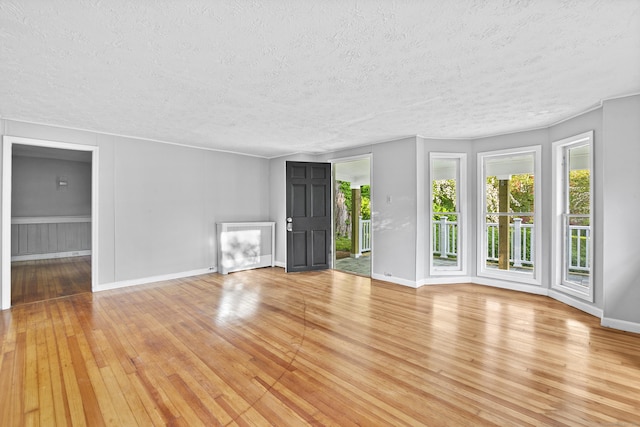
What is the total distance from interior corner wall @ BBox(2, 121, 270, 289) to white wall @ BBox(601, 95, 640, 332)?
5.69 meters

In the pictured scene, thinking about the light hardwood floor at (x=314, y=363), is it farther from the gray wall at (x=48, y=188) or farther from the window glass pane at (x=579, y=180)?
the gray wall at (x=48, y=188)

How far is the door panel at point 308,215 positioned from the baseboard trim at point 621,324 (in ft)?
A: 13.7

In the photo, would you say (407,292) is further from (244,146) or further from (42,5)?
(42,5)

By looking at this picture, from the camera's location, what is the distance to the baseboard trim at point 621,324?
3.10 meters

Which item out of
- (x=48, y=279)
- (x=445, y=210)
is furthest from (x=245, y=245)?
(x=445, y=210)

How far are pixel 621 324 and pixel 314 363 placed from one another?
3.29 m

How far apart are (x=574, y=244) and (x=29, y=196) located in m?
11.3

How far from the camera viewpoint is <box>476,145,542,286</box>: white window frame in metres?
4.42

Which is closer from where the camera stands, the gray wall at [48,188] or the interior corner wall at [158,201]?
the interior corner wall at [158,201]

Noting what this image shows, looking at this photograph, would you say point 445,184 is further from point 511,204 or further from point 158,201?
point 158,201

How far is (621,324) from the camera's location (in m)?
3.17

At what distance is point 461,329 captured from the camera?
320 centimetres

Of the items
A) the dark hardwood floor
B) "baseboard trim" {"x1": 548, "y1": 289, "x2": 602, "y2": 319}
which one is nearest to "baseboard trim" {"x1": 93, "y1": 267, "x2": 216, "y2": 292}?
the dark hardwood floor

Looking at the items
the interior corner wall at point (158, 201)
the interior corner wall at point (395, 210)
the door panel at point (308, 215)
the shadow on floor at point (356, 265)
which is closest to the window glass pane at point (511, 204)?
the interior corner wall at point (395, 210)
